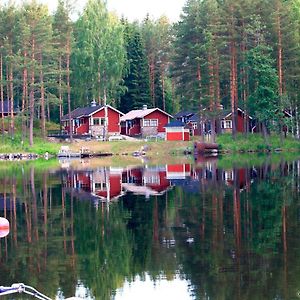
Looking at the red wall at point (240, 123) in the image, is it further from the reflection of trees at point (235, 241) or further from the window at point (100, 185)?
the reflection of trees at point (235, 241)

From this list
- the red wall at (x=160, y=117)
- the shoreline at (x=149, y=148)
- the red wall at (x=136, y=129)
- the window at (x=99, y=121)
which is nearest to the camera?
the shoreline at (x=149, y=148)

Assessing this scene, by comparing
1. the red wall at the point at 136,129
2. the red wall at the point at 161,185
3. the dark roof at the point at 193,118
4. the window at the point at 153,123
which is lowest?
the red wall at the point at 161,185

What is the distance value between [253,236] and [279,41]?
53.3 meters

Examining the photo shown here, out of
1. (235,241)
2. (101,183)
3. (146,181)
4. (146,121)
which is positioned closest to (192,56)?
(146,121)

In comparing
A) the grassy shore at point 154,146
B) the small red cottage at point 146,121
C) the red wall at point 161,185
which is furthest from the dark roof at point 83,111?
the red wall at point 161,185

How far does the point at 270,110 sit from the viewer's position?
70.8 meters

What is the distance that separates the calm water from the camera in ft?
52.7

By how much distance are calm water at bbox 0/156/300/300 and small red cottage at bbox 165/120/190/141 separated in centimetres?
3494

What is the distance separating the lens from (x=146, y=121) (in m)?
85.1

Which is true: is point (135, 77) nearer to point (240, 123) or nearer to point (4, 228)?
point (240, 123)

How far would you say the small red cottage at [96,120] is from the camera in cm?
8288

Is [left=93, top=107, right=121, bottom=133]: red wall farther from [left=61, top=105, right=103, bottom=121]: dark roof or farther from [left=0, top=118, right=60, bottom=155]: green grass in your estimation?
[left=0, top=118, right=60, bottom=155]: green grass

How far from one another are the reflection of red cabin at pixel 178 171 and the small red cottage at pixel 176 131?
21.4 metres

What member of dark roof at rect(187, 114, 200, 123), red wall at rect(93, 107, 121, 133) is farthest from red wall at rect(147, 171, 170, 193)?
dark roof at rect(187, 114, 200, 123)
